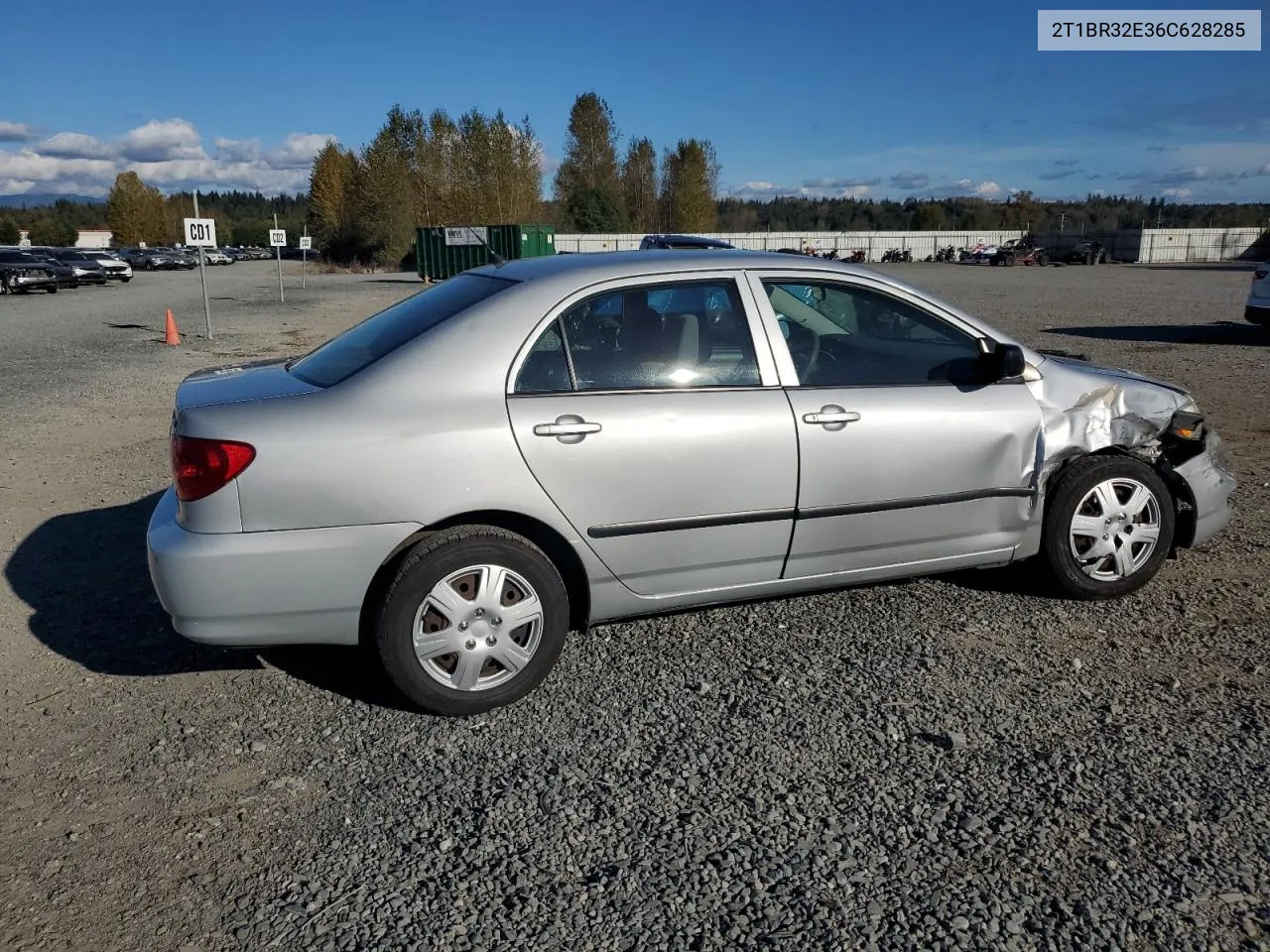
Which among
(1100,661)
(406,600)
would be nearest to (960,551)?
(1100,661)

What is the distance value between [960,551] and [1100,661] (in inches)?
28.4

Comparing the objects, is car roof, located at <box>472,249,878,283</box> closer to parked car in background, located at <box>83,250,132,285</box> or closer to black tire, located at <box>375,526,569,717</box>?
black tire, located at <box>375,526,569,717</box>

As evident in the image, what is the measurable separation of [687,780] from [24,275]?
Answer: 40204 mm

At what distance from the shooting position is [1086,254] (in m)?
64.9

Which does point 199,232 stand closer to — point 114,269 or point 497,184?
point 114,269

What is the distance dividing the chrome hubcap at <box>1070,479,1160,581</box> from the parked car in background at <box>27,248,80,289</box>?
136 feet

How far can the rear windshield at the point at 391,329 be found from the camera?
397 cm

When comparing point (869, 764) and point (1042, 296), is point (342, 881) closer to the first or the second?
point (869, 764)

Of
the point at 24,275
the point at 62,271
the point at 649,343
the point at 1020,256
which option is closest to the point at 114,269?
the point at 62,271

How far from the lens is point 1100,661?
4219 millimetres

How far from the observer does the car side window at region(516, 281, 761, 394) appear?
3904mm

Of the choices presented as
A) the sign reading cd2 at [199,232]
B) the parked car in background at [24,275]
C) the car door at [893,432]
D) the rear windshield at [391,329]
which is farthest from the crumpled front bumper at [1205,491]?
the parked car in background at [24,275]

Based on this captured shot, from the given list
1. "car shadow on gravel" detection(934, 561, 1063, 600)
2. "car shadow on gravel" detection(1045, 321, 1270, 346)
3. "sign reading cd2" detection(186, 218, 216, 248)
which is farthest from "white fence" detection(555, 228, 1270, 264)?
"car shadow on gravel" detection(934, 561, 1063, 600)

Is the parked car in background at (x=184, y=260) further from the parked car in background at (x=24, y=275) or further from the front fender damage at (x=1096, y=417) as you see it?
the front fender damage at (x=1096, y=417)
